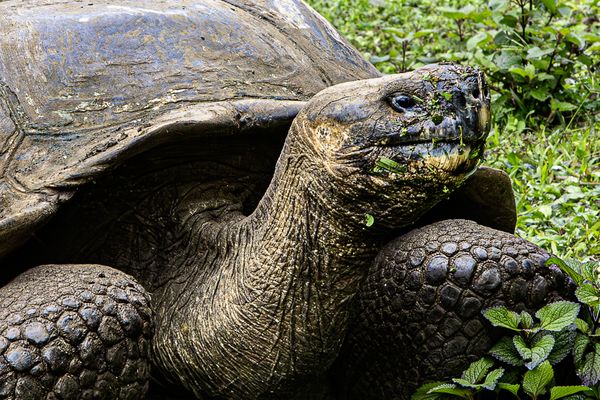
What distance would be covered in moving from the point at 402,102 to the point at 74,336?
44.9 inches

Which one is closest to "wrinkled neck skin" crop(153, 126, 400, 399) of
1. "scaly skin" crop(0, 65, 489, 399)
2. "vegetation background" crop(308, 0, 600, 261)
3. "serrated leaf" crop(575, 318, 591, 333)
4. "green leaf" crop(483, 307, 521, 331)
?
"scaly skin" crop(0, 65, 489, 399)

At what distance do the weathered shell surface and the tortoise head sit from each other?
1.82ft

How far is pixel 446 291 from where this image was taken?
2936 mm

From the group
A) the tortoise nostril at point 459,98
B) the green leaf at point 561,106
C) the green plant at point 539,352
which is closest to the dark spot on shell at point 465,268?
the green plant at point 539,352

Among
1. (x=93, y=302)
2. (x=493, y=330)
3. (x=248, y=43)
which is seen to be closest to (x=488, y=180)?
(x=493, y=330)

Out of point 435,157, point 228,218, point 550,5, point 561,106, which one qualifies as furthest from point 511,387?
point 550,5

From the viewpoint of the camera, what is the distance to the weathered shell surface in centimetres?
307

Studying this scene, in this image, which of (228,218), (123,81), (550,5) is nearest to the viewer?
(123,81)

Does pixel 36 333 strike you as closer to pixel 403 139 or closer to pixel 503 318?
pixel 403 139

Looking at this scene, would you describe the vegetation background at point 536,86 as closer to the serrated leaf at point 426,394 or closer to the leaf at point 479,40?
→ the leaf at point 479,40

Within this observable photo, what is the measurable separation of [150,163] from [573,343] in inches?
58.4

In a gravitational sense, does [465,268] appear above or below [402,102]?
below

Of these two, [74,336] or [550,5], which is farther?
[550,5]

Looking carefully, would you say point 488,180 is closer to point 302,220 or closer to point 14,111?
point 302,220
